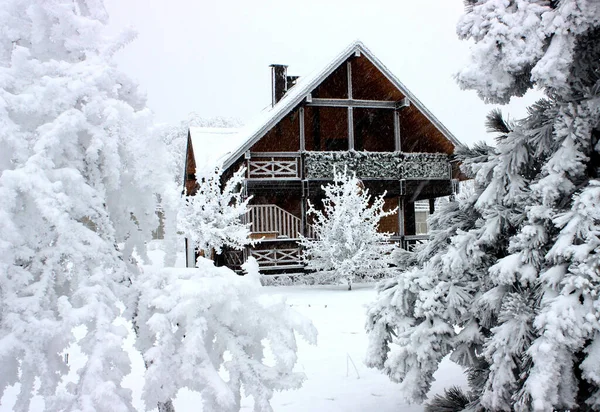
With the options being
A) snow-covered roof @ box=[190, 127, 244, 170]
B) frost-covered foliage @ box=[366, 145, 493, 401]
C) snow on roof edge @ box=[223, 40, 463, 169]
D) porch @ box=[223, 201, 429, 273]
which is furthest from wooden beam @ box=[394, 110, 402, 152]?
frost-covered foliage @ box=[366, 145, 493, 401]

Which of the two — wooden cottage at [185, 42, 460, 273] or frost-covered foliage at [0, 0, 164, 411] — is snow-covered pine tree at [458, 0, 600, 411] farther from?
wooden cottage at [185, 42, 460, 273]

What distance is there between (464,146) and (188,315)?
256cm

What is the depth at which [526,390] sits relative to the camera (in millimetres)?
2965

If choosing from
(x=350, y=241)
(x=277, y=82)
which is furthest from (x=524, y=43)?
(x=277, y=82)

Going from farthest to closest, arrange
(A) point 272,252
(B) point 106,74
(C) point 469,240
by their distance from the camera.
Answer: (A) point 272,252 < (C) point 469,240 < (B) point 106,74

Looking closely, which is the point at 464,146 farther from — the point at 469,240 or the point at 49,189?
the point at 49,189

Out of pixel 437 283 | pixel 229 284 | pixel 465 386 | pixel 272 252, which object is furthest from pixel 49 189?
pixel 272 252

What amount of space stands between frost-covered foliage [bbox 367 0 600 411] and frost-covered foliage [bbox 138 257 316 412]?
3.82 feet

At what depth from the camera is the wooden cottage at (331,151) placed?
17.5m

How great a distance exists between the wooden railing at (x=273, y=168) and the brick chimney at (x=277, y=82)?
15.1 feet

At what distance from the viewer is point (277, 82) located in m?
A: 21.6

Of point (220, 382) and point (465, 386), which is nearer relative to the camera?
point (220, 382)

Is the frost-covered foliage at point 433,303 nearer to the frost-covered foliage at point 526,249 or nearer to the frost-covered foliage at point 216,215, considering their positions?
the frost-covered foliage at point 526,249

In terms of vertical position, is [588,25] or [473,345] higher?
[588,25]
